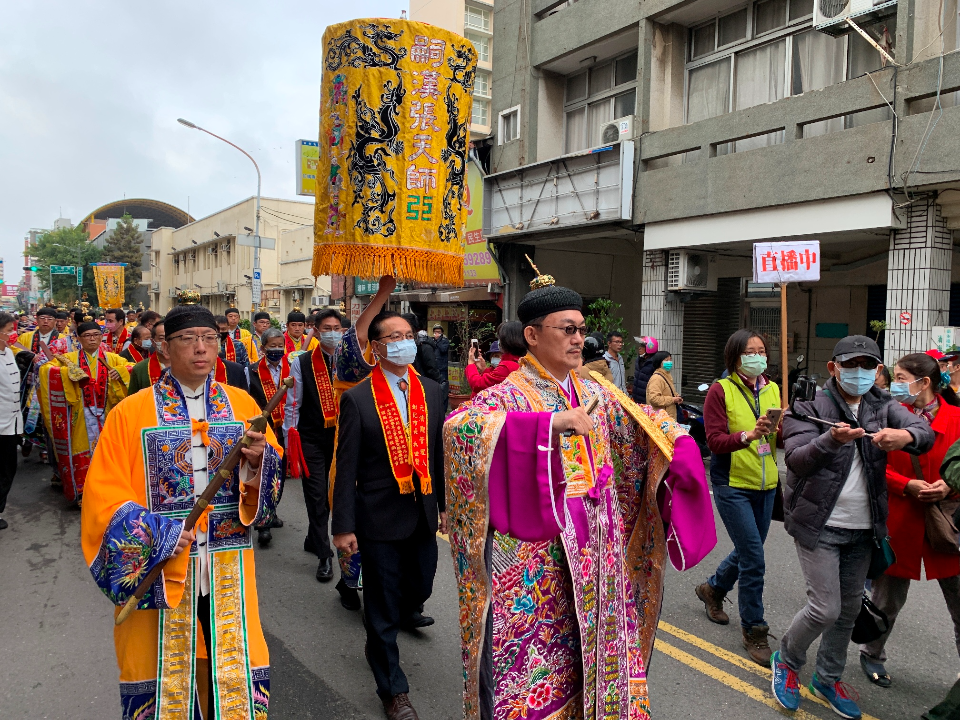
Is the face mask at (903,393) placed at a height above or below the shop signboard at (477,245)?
below

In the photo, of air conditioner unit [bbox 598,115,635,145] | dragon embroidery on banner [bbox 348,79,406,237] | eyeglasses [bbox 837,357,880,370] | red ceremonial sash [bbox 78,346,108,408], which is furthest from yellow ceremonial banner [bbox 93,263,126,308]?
eyeglasses [bbox 837,357,880,370]

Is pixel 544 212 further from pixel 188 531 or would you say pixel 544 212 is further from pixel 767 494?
pixel 188 531

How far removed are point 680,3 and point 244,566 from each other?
1262 centimetres

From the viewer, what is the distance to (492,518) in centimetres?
264

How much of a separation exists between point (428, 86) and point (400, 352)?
1.56m

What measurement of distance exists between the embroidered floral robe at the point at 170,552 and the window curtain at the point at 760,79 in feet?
36.0

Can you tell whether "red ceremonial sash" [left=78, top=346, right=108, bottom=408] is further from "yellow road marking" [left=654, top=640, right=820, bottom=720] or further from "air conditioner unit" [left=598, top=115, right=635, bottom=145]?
"air conditioner unit" [left=598, top=115, right=635, bottom=145]

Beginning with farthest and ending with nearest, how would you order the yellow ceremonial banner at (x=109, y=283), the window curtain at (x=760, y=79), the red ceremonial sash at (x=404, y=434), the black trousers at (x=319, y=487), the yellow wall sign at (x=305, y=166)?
the yellow ceremonial banner at (x=109, y=283) → the yellow wall sign at (x=305, y=166) → the window curtain at (x=760, y=79) → the black trousers at (x=319, y=487) → the red ceremonial sash at (x=404, y=434)

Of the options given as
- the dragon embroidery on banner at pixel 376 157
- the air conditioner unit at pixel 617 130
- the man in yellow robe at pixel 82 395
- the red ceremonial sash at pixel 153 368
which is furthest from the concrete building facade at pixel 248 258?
the dragon embroidery on banner at pixel 376 157

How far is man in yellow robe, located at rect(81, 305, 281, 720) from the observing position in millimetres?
2576

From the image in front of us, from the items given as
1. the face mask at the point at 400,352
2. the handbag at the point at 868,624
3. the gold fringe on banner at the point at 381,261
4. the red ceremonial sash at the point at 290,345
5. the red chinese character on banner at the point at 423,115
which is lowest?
the handbag at the point at 868,624

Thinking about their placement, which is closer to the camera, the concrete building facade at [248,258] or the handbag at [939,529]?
the handbag at [939,529]

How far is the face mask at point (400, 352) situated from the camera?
12.7 feet

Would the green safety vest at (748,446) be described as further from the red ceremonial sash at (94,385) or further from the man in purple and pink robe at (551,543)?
the red ceremonial sash at (94,385)
